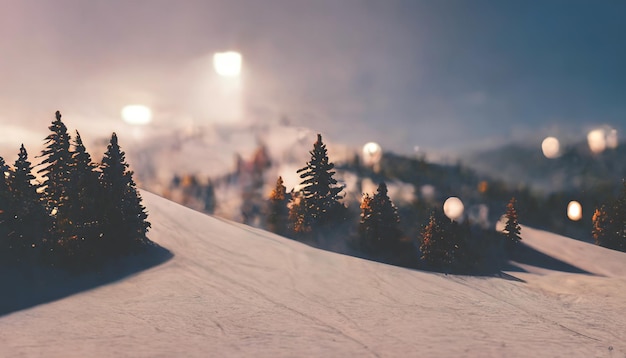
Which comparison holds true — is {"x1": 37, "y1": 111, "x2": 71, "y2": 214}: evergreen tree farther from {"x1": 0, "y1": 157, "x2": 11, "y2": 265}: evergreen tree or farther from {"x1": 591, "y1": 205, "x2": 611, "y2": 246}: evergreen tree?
{"x1": 591, "y1": 205, "x2": 611, "y2": 246}: evergreen tree

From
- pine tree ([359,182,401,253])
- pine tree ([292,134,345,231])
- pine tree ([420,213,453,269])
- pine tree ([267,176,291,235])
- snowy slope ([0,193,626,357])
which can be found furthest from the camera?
pine tree ([267,176,291,235])

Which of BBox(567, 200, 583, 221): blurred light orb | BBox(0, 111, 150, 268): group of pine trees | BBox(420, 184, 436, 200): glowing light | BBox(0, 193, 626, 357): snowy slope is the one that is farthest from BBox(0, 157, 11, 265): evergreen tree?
BBox(567, 200, 583, 221): blurred light orb

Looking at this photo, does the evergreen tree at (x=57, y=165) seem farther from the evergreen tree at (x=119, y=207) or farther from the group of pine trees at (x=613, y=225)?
the group of pine trees at (x=613, y=225)

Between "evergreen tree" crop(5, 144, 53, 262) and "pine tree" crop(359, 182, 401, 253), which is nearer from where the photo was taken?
"evergreen tree" crop(5, 144, 53, 262)

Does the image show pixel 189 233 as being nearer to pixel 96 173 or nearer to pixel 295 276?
pixel 96 173

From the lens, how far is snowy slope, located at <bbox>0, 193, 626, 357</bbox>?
15133 mm

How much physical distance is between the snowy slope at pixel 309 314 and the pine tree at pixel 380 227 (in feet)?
25.0

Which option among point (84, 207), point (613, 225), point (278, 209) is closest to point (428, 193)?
point (613, 225)

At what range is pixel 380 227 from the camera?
1650 inches

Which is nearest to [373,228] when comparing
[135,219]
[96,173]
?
[135,219]

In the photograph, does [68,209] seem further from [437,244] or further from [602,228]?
[602,228]

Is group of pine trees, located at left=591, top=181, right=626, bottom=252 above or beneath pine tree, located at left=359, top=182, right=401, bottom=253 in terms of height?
above

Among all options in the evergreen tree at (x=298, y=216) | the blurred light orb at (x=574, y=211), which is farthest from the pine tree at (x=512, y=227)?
the blurred light orb at (x=574, y=211)

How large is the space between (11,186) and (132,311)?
13.6 metres
